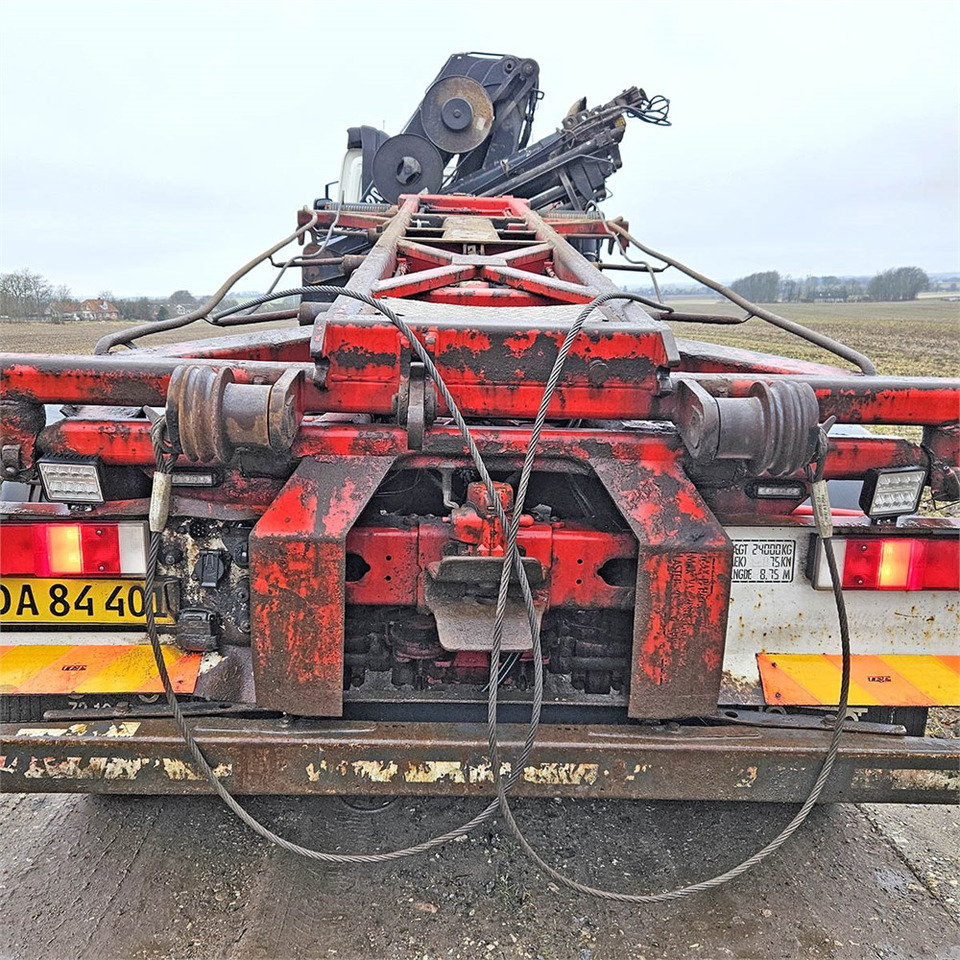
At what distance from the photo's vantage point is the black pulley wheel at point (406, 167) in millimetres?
6094

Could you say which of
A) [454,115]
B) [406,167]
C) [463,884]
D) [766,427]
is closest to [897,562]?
[766,427]

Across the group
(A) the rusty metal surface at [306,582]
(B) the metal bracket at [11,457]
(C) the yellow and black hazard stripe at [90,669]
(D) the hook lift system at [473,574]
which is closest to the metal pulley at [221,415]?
(D) the hook lift system at [473,574]

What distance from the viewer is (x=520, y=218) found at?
183 inches

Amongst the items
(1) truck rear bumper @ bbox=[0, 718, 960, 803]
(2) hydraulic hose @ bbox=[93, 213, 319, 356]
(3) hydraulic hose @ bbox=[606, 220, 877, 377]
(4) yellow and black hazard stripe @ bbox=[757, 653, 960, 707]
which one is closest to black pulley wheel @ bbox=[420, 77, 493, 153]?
(3) hydraulic hose @ bbox=[606, 220, 877, 377]

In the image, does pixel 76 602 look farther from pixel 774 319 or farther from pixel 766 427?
pixel 774 319

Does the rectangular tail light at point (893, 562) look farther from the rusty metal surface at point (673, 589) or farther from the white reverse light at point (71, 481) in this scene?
the white reverse light at point (71, 481)

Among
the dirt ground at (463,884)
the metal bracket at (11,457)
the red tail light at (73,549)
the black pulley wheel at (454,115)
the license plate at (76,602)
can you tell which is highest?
the black pulley wheel at (454,115)

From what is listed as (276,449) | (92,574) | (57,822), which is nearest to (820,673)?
(276,449)

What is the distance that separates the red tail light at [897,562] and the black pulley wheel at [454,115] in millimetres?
5468

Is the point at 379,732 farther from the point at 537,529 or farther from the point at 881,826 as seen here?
the point at 881,826

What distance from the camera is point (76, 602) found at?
2.24 meters

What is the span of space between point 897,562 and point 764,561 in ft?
1.29

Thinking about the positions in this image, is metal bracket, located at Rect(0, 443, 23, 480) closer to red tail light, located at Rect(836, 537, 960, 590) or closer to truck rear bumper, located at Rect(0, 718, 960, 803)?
truck rear bumper, located at Rect(0, 718, 960, 803)

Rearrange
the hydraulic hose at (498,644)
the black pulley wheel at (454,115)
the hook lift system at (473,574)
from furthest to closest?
the black pulley wheel at (454,115) → the hook lift system at (473,574) → the hydraulic hose at (498,644)
